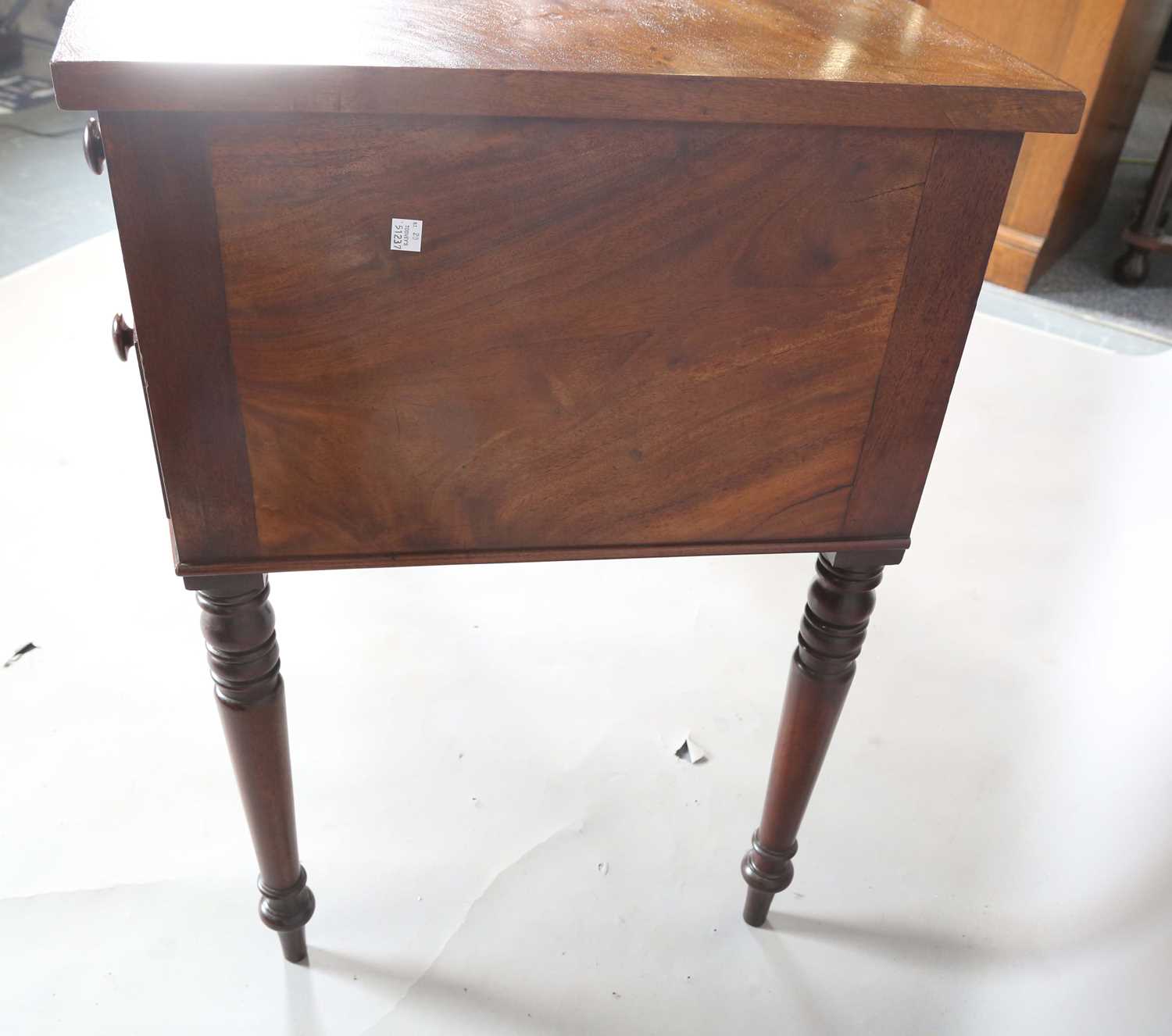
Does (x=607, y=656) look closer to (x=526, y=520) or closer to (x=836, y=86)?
(x=526, y=520)

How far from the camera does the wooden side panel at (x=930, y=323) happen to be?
0.67m

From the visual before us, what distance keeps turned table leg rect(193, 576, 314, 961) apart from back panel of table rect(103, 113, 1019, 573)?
0.20ft

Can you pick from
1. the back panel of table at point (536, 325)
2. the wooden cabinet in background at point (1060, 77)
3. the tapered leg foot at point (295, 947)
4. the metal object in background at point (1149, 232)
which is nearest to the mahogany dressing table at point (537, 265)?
the back panel of table at point (536, 325)

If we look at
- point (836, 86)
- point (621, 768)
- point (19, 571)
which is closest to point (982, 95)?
point (836, 86)

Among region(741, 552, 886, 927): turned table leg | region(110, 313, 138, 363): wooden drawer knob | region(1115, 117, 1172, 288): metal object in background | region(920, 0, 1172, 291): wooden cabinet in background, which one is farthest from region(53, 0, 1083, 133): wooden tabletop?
region(1115, 117, 1172, 288): metal object in background

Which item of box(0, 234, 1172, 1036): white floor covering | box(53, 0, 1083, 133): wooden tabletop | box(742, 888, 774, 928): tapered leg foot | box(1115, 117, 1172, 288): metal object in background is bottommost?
box(0, 234, 1172, 1036): white floor covering

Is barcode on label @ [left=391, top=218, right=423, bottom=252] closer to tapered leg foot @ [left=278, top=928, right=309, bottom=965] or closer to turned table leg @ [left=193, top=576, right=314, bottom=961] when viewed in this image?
turned table leg @ [left=193, top=576, right=314, bottom=961]

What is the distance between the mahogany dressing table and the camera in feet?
1.95

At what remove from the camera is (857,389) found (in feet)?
2.43

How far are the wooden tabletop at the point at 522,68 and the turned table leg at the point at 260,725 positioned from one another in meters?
0.33

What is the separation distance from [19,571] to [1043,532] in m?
1.48

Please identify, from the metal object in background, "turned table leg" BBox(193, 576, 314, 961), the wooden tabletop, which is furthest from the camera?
the metal object in background

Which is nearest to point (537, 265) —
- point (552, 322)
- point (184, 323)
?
point (552, 322)

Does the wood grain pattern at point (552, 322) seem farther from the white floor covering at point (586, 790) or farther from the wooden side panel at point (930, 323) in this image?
the white floor covering at point (586, 790)
